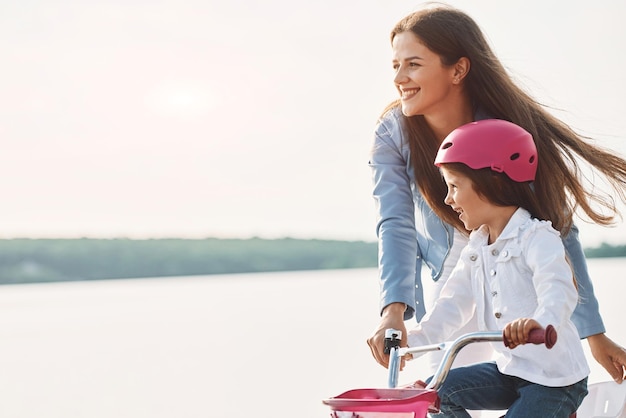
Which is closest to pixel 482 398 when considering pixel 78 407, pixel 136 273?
pixel 78 407

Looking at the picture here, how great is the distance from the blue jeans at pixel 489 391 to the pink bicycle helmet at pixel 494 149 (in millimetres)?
395

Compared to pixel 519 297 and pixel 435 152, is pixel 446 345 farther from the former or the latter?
pixel 435 152

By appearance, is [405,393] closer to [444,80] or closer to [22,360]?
[444,80]

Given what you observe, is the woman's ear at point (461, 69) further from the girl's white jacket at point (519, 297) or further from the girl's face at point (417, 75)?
the girl's white jacket at point (519, 297)

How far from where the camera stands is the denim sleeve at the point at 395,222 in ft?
7.79

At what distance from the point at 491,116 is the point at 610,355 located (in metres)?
0.62

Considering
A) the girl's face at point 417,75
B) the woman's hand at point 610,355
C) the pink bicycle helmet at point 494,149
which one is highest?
the girl's face at point 417,75

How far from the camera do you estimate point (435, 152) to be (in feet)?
8.41

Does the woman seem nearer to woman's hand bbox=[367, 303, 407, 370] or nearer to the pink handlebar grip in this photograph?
woman's hand bbox=[367, 303, 407, 370]

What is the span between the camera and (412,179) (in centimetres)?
260

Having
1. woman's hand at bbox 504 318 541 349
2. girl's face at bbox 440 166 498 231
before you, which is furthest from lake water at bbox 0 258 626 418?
woman's hand at bbox 504 318 541 349

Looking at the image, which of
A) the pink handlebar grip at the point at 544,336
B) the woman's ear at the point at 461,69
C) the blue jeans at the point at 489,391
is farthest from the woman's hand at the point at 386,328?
the woman's ear at the point at 461,69

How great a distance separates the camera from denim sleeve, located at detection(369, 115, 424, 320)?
2375 mm

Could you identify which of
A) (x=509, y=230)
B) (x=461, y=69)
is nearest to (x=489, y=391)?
(x=509, y=230)
